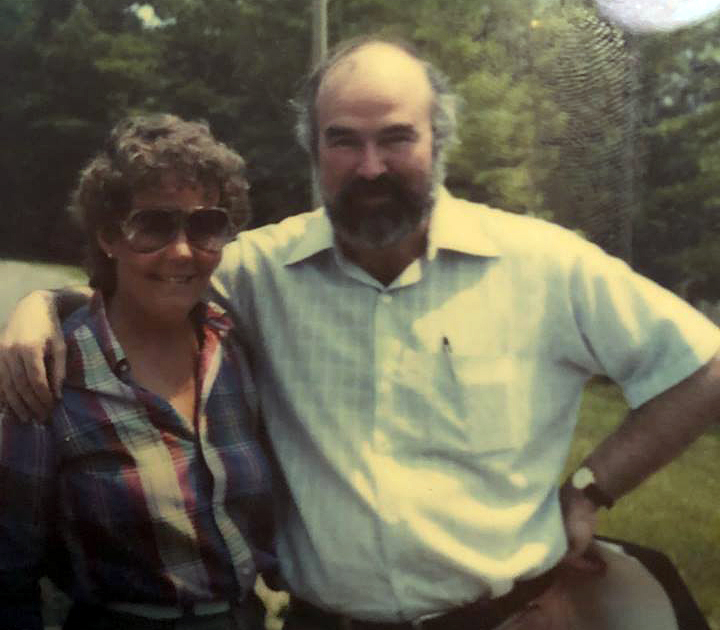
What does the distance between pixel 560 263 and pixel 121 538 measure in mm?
695

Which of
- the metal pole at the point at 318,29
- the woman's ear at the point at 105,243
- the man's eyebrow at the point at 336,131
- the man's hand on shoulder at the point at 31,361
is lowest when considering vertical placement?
the man's hand on shoulder at the point at 31,361

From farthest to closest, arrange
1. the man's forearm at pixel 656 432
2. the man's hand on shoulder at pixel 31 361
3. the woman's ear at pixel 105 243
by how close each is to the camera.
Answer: the man's forearm at pixel 656 432 → the woman's ear at pixel 105 243 → the man's hand on shoulder at pixel 31 361

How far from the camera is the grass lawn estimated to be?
133cm

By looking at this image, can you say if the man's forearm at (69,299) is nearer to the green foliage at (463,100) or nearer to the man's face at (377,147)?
the green foliage at (463,100)

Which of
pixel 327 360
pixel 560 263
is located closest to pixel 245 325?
pixel 327 360

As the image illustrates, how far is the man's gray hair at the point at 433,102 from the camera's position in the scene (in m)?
1.28

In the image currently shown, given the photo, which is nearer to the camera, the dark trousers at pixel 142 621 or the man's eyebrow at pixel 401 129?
the dark trousers at pixel 142 621

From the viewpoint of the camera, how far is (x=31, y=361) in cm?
107

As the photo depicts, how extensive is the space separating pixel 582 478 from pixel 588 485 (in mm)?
14

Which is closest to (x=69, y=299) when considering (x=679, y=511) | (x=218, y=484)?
(x=218, y=484)

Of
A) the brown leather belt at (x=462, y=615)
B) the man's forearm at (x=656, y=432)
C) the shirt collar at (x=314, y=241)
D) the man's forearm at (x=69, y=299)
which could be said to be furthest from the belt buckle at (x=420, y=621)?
the man's forearm at (x=69, y=299)

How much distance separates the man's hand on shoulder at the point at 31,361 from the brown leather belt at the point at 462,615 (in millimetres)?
494

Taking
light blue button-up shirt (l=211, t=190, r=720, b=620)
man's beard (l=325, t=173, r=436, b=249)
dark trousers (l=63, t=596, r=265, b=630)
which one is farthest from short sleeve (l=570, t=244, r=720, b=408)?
dark trousers (l=63, t=596, r=265, b=630)

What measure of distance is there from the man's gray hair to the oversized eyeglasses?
0.24 meters
